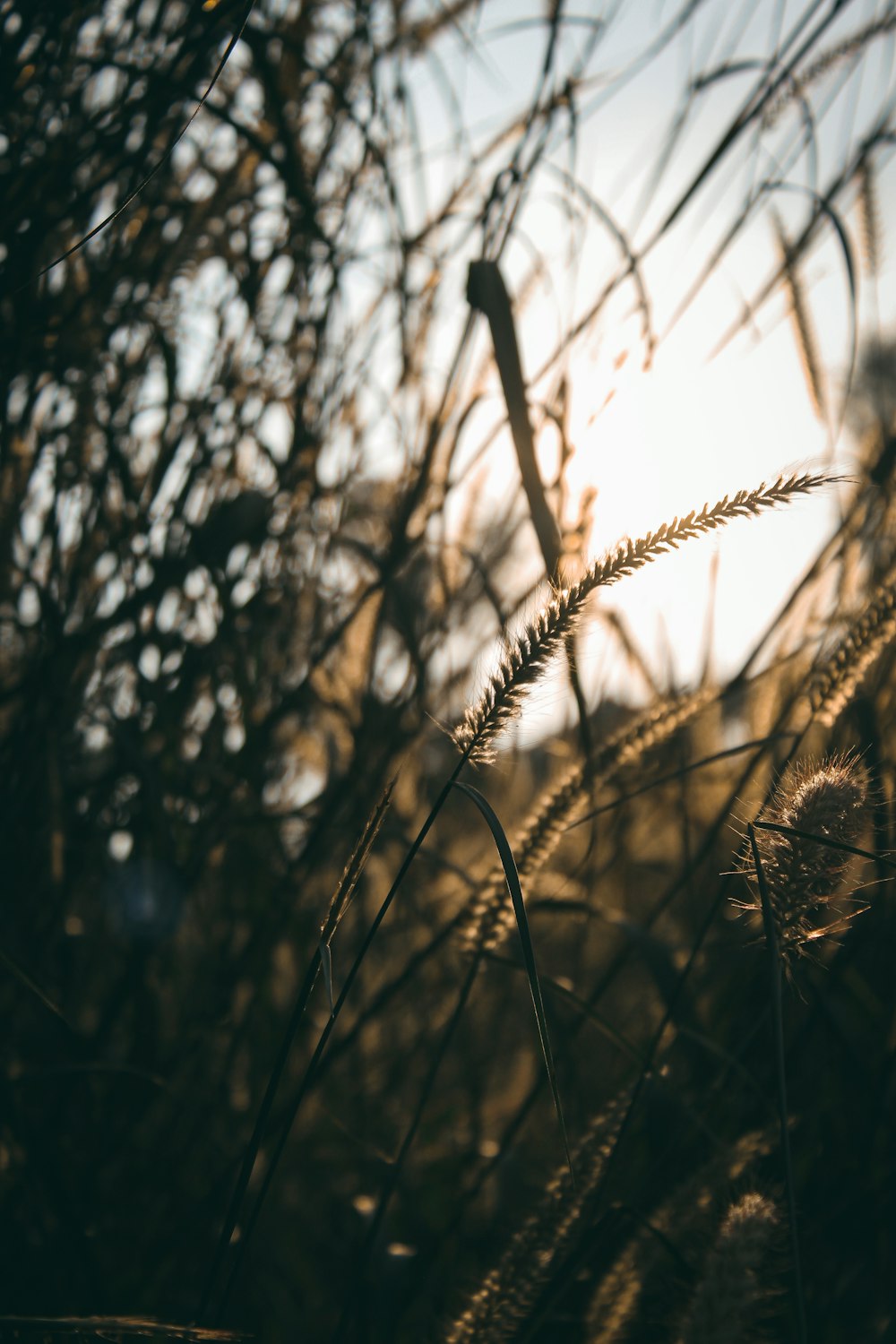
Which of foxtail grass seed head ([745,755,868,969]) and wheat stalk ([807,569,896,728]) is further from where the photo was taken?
wheat stalk ([807,569,896,728])

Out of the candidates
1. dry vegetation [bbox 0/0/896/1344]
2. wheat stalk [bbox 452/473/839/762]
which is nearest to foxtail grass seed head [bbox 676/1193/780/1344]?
dry vegetation [bbox 0/0/896/1344]

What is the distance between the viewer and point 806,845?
0.62m

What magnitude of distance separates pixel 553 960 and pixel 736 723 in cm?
54

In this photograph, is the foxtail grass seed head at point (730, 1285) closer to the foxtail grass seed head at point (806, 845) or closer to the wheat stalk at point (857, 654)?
the foxtail grass seed head at point (806, 845)

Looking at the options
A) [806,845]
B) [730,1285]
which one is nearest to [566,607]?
[806,845]

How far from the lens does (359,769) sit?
1.06 m

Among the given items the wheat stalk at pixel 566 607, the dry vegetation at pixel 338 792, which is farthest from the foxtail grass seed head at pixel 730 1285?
the wheat stalk at pixel 566 607

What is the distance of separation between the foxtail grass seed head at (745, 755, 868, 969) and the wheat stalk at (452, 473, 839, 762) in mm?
189

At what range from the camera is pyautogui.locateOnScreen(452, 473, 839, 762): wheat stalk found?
474mm

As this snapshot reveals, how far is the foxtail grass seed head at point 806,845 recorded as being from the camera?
588 millimetres

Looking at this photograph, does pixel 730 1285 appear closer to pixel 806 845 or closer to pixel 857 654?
pixel 806 845

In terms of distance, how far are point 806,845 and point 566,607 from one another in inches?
9.8

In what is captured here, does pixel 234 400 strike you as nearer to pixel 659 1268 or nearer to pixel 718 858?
pixel 718 858

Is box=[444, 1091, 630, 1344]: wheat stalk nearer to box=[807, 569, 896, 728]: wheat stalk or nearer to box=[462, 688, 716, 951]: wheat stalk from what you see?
box=[462, 688, 716, 951]: wheat stalk
